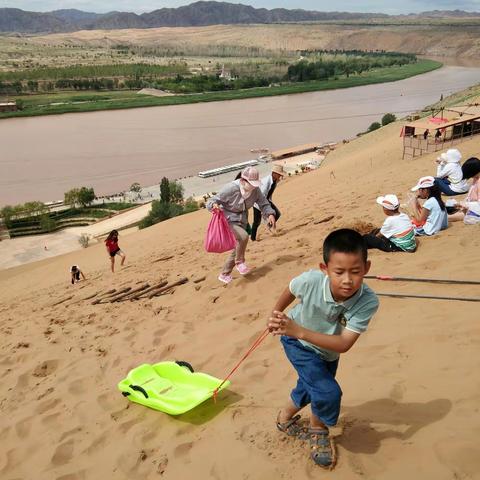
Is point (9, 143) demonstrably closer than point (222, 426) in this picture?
No

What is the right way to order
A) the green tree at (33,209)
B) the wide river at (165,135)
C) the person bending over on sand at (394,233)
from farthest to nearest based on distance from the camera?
the wide river at (165,135), the green tree at (33,209), the person bending over on sand at (394,233)

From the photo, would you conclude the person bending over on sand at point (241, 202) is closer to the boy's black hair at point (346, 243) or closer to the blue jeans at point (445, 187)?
the boy's black hair at point (346, 243)

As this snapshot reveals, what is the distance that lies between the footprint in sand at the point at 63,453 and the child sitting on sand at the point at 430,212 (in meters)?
4.41

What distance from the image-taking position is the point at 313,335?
7.13 feet

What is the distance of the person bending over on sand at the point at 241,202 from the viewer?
5.09 metres

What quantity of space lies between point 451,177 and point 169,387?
577 centimetres

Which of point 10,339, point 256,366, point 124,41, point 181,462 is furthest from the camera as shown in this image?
point 124,41

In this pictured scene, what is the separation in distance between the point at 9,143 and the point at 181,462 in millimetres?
45141

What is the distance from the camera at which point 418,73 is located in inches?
3108

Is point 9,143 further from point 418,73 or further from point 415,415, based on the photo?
point 418,73

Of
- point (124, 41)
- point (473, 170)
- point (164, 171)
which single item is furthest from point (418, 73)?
point (124, 41)

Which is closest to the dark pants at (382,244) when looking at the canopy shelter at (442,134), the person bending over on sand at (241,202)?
the person bending over on sand at (241,202)

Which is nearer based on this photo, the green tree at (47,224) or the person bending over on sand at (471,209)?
the person bending over on sand at (471,209)

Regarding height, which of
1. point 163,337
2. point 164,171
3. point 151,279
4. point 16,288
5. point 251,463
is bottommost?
point 164,171
